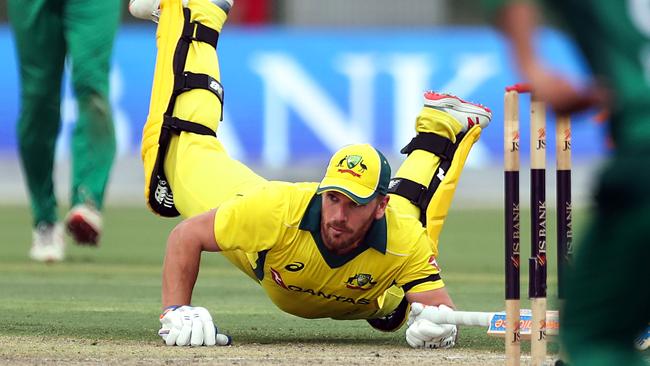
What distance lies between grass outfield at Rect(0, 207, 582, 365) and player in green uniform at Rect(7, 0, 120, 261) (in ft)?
1.94

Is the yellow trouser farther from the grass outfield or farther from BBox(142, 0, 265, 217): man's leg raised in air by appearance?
the grass outfield

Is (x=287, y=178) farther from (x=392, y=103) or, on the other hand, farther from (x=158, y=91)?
(x=158, y=91)

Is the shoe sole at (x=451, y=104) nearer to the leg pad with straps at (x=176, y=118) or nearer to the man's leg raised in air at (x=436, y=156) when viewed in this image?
the man's leg raised in air at (x=436, y=156)

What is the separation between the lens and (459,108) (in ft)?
21.4

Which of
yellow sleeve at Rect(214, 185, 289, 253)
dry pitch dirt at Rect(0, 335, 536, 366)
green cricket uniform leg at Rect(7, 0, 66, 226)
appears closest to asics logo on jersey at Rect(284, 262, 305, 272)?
yellow sleeve at Rect(214, 185, 289, 253)

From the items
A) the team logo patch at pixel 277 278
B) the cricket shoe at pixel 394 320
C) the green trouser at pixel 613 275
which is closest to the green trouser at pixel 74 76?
the cricket shoe at pixel 394 320

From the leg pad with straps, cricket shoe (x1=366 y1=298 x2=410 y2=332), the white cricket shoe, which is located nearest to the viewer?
cricket shoe (x1=366 y1=298 x2=410 y2=332)

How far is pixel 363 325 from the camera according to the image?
632 centimetres

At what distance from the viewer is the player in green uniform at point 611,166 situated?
2.68m

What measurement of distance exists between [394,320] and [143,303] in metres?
1.48

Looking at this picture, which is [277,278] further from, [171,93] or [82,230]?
[82,230]

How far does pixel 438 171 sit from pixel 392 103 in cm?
921

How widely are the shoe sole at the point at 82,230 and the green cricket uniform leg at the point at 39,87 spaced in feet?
2.98

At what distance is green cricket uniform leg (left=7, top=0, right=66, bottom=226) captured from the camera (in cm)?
830
